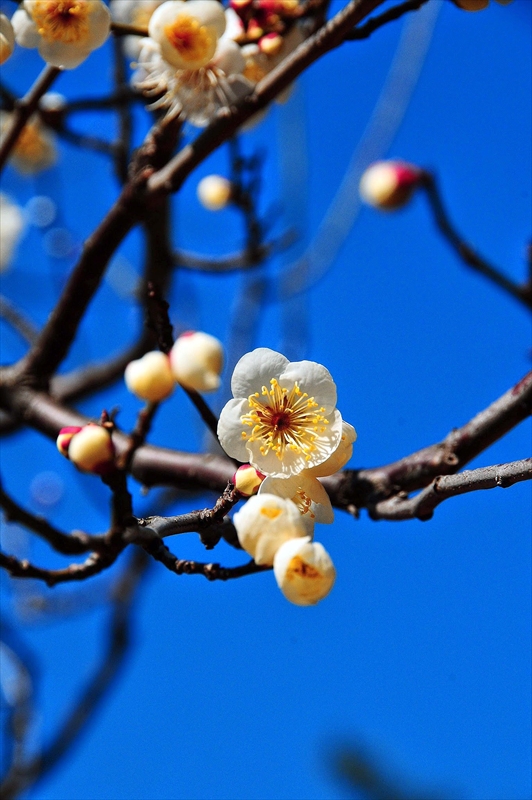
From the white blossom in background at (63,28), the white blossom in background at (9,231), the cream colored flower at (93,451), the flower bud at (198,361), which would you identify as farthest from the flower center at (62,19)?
the white blossom in background at (9,231)

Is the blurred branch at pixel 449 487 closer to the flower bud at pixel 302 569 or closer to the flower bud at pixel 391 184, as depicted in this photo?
the flower bud at pixel 302 569

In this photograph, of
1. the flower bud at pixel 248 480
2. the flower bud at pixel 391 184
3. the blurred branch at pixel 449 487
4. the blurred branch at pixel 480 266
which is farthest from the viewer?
the flower bud at pixel 391 184

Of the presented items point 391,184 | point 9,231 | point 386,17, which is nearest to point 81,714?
point 9,231

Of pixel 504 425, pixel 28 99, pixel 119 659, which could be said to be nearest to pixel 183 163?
pixel 28 99

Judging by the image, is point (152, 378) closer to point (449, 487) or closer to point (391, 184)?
point (449, 487)

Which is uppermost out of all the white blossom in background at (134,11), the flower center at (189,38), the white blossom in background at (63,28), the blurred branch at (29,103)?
the white blossom in background at (134,11)

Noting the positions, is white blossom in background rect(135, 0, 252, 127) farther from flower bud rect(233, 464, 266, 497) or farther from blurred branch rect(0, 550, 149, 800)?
blurred branch rect(0, 550, 149, 800)
